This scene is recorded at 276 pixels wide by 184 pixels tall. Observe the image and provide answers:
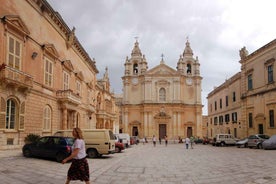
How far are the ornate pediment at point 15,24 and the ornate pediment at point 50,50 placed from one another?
2.83 m

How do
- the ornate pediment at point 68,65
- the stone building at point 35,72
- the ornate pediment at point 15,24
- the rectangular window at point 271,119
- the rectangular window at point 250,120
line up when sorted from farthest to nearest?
the rectangular window at point 250,120 → the rectangular window at point 271,119 → the ornate pediment at point 68,65 → the stone building at point 35,72 → the ornate pediment at point 15,24

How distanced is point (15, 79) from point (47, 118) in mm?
6201

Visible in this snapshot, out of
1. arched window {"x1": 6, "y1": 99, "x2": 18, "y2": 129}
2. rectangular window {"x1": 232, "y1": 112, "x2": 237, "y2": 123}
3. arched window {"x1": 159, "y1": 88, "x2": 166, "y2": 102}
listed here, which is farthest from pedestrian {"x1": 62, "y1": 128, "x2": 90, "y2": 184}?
arched window {"x1": 159, "y1": 88, "x2": 166, "y2": 102}

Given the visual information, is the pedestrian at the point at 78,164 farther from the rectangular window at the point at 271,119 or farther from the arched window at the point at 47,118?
the rectangular window at the point at 271,119

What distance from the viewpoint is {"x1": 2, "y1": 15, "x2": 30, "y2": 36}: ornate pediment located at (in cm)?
1517

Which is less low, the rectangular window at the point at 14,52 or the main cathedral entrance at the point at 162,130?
the rectangular window at the point at 14,52

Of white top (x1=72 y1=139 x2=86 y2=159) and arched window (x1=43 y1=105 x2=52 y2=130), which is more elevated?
arched window (x1=43 y1=105 x2=52 y2=130)

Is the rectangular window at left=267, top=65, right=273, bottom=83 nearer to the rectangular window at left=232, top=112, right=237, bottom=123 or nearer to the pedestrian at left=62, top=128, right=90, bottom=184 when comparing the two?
the rectangular window at left=232, top=112, right=237, bottom=123

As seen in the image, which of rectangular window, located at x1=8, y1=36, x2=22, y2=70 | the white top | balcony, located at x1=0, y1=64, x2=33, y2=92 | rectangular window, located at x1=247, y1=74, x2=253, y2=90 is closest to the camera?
the white top

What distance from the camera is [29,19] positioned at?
1797 cm

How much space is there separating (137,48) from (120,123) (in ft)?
55.7

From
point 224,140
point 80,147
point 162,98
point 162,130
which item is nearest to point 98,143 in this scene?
point 80,147

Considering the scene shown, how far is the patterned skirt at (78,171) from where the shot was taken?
7.31m

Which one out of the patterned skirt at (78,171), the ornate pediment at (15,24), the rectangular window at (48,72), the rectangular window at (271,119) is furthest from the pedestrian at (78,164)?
the rectangular window at (271,119)
